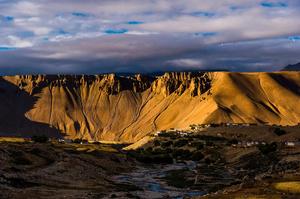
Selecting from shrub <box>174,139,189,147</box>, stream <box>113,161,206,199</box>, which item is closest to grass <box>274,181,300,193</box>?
stream <box>113,161,206,199</box>

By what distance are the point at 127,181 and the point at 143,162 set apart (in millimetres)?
41240

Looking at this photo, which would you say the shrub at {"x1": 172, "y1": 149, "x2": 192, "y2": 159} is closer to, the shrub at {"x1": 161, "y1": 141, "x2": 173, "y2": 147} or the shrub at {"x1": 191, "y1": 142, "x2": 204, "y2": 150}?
the shrub at {"x1": 191, "y1": 142, "x2": 204, "y2": 150}

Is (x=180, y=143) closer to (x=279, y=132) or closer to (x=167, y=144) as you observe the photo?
(x=167, y=144)

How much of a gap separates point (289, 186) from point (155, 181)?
44.3 metres

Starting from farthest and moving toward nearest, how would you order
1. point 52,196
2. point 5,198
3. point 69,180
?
point 69,180, point 52,196, point 5,198

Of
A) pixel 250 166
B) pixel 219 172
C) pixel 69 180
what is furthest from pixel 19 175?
pixel 250 166

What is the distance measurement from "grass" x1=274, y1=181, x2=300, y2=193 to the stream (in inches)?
795

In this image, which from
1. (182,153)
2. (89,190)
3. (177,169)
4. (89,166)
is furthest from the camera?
(182,153)

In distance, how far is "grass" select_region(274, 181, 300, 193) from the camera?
5822cm

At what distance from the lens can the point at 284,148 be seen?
440 ft

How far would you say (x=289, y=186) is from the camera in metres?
60.4

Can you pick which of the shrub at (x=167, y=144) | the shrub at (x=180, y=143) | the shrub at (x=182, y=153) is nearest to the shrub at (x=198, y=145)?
the shrub at (x=182, y=153)

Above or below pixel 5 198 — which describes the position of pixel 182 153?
below

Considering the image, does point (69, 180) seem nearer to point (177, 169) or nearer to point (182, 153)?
point (177, 169)
